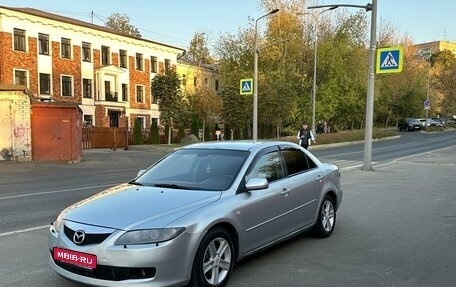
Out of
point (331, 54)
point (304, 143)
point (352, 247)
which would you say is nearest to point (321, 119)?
point (331, 54)

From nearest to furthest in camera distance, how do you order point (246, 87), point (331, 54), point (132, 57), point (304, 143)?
point (304, 143) < point (246, 87) < point (331, 54) < point (132, 57)

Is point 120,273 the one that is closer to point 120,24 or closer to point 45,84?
point 45,84

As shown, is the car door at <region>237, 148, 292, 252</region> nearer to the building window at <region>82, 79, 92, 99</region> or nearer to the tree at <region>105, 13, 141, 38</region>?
the building window at <region>82, 79, 92, 99</region>

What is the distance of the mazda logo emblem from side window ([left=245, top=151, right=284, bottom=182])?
6.10 feet

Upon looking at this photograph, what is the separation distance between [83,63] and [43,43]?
4466 mm

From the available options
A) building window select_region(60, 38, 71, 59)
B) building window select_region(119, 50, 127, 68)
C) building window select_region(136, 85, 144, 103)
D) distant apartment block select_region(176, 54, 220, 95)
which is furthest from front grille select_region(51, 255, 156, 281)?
distant apartment block select_region(176, 54, 220, 95)

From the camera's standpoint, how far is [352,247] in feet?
20.7

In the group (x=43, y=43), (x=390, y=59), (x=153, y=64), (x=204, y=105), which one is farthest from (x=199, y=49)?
(x=390, y=59)

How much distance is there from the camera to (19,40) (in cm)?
3997

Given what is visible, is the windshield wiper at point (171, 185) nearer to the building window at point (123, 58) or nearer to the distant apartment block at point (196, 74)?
the building window at point (123, 58)

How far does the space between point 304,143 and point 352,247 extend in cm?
1330

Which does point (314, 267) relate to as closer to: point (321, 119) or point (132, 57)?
point (321, 119)

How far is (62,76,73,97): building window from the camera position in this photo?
143 ft

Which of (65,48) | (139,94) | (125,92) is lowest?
(139,94)
